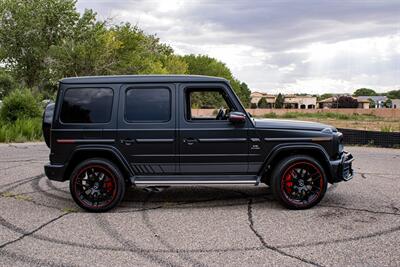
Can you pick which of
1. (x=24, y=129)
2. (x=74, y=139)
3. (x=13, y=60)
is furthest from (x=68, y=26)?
(x=74, y=139)

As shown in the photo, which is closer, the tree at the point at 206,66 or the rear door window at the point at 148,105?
the rear door window at the point at 148,105

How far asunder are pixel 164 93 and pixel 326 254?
313cm

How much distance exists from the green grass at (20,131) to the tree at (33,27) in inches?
1108

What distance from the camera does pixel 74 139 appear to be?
638cm

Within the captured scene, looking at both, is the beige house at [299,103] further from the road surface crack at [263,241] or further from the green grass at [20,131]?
the road surface crack at [263,241]

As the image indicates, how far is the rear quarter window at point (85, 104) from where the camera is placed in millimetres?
6434

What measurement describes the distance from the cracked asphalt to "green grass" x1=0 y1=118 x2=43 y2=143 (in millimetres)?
9687

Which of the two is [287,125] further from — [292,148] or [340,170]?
[340,170]

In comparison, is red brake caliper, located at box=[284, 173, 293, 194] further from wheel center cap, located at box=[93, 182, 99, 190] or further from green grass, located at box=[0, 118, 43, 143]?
green grass, located at box=[0, 118, 43, 143]

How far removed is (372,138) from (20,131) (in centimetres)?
1349

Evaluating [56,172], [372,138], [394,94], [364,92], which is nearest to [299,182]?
[56,172]

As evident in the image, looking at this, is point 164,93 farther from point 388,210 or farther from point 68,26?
point 68,26

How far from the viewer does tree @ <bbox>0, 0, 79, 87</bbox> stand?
151ft

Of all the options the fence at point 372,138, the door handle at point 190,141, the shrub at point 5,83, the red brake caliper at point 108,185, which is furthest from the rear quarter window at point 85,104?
the shrub at point 5,83
